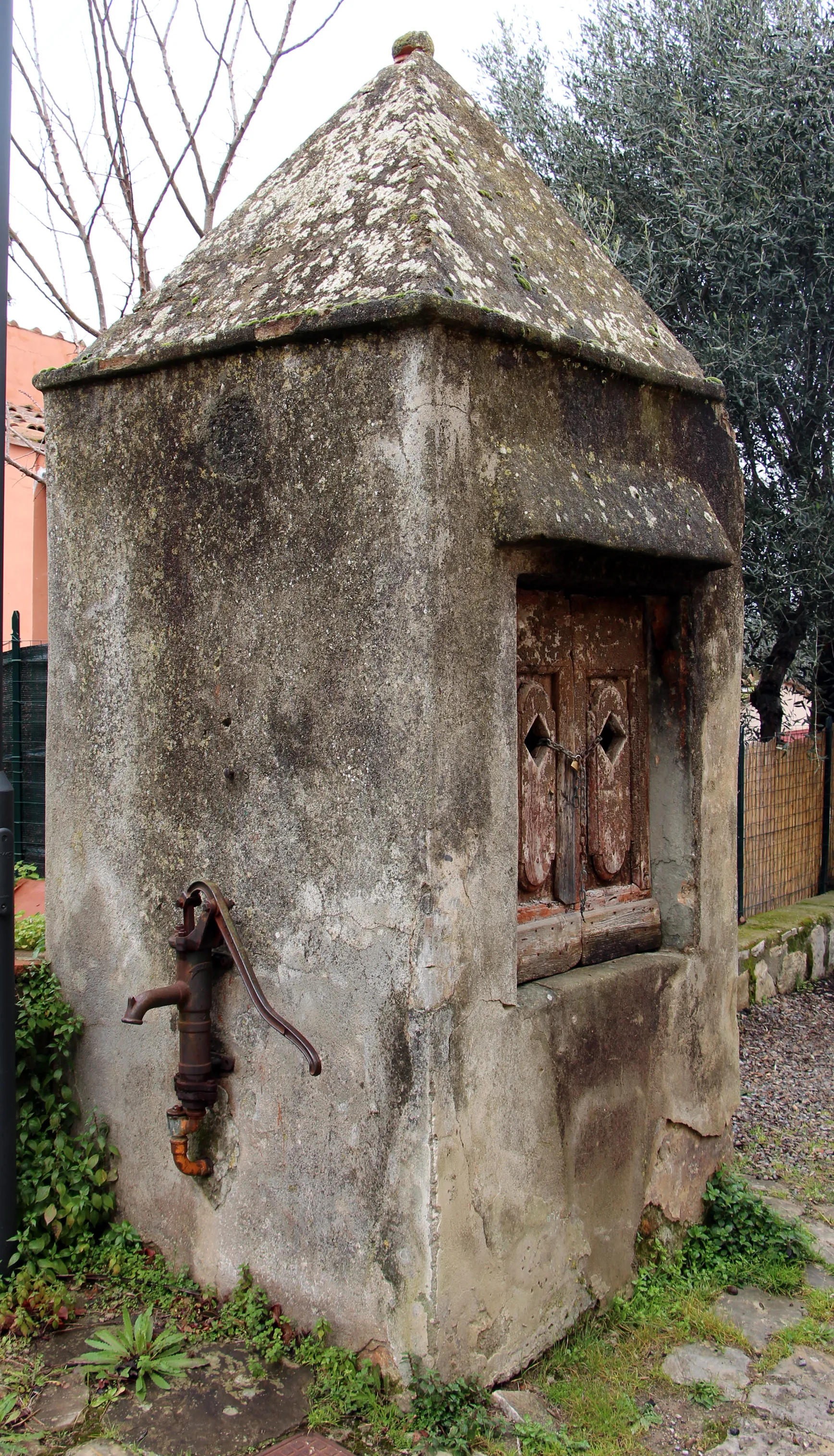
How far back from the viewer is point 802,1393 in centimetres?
302

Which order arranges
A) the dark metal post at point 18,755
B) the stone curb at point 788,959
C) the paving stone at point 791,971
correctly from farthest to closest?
the paving stone at point 791,971, the stone curb at point 788,959, the dark metal post at point 18,755

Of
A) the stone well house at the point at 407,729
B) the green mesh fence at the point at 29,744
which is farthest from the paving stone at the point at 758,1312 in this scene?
the green mesh fence at the point at 29,744

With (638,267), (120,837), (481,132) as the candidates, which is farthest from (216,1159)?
(638,267)

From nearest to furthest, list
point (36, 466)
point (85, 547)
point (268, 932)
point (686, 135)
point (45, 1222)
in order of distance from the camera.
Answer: point (268, 932) < point (45, 1222) < point (85, 547) < point (686, 135) < point (36, 466)

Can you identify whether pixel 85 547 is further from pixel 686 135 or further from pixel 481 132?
pixel 686 135

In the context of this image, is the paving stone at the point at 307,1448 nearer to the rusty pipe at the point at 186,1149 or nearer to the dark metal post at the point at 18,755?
the rusty pipe at the point at 186,1149

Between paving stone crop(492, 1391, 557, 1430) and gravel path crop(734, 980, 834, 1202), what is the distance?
1886 mm

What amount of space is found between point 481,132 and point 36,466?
681 cm

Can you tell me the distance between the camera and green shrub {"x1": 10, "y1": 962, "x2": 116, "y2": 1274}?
3.26m

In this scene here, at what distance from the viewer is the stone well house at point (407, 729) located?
9.15 feet

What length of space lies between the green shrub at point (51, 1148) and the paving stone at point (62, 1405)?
436mm

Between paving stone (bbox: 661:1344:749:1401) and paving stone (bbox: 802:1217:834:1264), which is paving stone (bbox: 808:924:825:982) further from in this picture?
paving stone (bbox: 661:1344:749:1401)

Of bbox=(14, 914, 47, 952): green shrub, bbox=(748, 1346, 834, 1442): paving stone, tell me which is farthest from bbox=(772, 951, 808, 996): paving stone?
bbox=(14, 914, 47, 952): green shrub

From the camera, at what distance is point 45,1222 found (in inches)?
128
